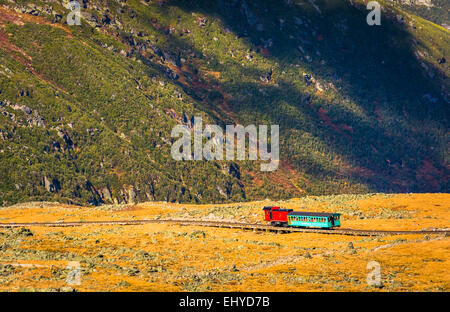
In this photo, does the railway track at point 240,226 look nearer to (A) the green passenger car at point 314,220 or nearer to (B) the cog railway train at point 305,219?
(A) the green passenger car at point 314,220

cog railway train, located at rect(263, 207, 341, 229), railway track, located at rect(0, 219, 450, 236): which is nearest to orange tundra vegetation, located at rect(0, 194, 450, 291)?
railway track, located at rect(0, 219, 450, 236)

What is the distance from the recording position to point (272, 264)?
74500 millimetres

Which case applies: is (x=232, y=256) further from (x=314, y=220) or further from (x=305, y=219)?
(x=314, y=220)

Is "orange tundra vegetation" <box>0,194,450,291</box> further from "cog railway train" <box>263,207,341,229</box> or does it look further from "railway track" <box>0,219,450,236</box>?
"cog railway train" <box>263,207,341,229</box>

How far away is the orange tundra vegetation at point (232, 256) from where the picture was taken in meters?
61.3

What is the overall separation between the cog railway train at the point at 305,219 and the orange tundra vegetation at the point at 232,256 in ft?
10.2

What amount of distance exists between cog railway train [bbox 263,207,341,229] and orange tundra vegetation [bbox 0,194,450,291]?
10.2 ft

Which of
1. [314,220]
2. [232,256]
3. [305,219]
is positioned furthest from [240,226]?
[232,256]

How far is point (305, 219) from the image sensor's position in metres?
100

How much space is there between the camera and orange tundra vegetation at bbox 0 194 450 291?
61312mm

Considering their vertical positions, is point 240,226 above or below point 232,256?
below

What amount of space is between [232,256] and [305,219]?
2422 cm

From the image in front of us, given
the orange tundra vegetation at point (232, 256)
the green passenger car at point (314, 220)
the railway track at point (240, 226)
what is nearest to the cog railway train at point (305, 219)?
the green passenger car at point (314, 220)
